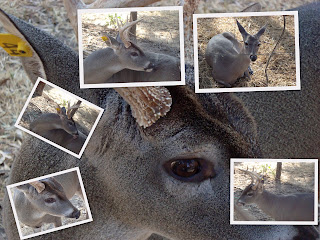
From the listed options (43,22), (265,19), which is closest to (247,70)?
(265,19)

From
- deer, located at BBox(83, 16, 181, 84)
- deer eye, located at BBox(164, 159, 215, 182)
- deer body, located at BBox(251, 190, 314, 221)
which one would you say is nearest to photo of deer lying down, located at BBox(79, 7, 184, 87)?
deer, located at BBox(83, 16, 181, 84)

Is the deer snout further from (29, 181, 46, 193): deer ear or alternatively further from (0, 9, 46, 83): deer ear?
(29, 181, 46, 193): deer ear

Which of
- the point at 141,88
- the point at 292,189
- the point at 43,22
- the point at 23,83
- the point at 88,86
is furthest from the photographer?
the point at 43,22

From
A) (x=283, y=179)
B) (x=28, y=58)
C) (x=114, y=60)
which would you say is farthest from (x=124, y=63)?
(x=283, y=179)

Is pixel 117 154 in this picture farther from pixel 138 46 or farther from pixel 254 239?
pixel 254 239

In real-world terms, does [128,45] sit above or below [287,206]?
above

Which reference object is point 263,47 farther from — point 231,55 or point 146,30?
point 146,30
